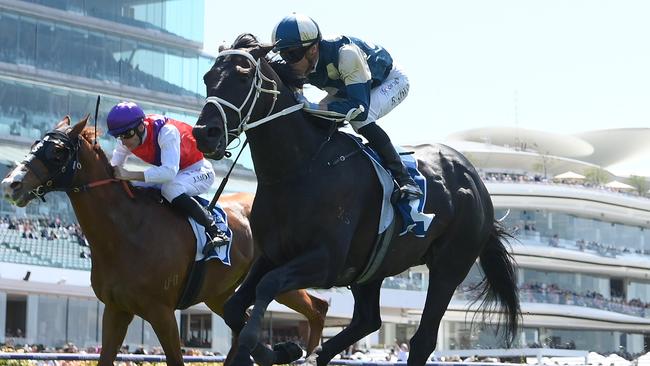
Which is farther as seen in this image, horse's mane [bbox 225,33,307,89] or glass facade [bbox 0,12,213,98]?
glass facade [bbox 0,12,213,98]

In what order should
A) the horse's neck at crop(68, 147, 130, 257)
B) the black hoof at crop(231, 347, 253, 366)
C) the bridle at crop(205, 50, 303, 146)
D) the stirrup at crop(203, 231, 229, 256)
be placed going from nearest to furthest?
the black hoof at crop(231, 347, 253, 366)
the bridle at crop(205, 50, 303, 146)
the horse's neck at crop(68, 147, 130, 257)
the stirrup at crop(203, 231, 229, 256)

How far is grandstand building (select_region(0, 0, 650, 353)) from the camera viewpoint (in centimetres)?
3881

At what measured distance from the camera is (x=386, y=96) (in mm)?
8805

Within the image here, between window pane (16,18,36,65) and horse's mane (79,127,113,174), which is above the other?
window pane (16,18,36,65)

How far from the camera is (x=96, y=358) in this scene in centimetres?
1015

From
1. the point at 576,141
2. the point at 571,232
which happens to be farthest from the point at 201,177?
the point at 576,141

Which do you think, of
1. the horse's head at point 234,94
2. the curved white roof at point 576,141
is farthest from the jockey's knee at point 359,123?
the curved white roof at point 576,141

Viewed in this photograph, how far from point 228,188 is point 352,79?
3989 centimetres

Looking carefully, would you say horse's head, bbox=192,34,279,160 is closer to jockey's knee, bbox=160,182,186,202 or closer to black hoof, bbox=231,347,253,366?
black hoof, bbox=231,347,253,366

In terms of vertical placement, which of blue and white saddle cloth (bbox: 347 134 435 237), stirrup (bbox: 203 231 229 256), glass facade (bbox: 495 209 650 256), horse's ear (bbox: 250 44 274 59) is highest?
glass facade (bbox: 495 209 650 256)

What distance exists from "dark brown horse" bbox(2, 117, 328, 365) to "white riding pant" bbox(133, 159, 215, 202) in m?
0.17

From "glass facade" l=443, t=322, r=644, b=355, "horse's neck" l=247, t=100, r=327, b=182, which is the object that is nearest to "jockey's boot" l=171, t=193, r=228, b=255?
"horse's neck" l=247, t=100, r=327, b=182

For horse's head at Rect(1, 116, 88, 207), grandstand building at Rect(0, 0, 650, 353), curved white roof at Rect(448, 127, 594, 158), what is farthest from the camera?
curved white roof at Rect(448, 127, 594, 158)

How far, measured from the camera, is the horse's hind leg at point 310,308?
12344 millimetres
